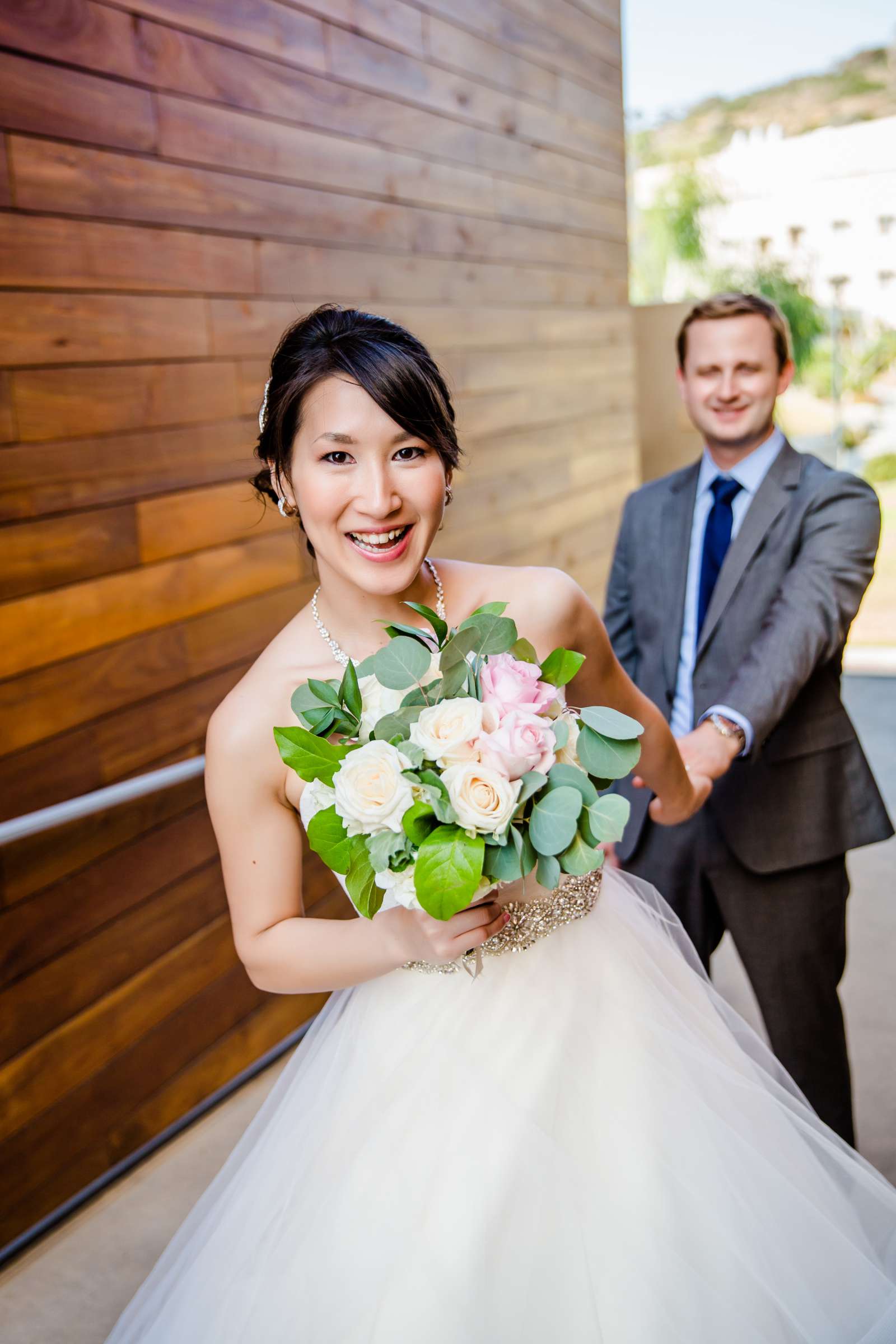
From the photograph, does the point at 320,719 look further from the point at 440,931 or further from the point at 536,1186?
the point at 536,1186

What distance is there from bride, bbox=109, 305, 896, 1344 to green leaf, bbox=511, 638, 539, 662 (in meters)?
0.23

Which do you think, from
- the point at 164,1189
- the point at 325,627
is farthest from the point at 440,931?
the point at 164,1189

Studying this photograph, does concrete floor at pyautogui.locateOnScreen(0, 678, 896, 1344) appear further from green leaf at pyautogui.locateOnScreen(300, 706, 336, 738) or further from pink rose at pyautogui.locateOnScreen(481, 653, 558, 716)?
pink rose at pyautogui.locateOnScreen(481, 653, 558, 716)

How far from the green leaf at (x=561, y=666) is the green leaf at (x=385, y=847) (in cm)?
25

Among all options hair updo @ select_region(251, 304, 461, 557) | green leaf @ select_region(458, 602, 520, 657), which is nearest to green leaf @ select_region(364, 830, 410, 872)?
green leaf @ select_region(458, 602, 520, 657)

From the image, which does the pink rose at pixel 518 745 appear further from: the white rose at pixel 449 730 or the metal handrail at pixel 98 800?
the metal handrail at pixel 98 800

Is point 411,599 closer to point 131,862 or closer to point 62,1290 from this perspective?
point 131,862

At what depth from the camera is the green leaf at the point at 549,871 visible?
1067 mm

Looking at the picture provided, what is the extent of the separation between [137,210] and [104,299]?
0.68 feet

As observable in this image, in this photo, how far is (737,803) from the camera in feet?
7.33

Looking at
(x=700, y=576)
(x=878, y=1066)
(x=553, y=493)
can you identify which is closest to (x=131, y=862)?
(x=700, y=576)

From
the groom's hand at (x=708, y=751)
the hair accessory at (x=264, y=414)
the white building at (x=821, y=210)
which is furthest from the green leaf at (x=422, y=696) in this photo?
the white building at (x=821, y=210)

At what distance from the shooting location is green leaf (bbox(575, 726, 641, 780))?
1127 mm

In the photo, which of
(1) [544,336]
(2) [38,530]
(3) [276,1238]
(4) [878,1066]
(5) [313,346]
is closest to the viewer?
(3) [276,1238]
